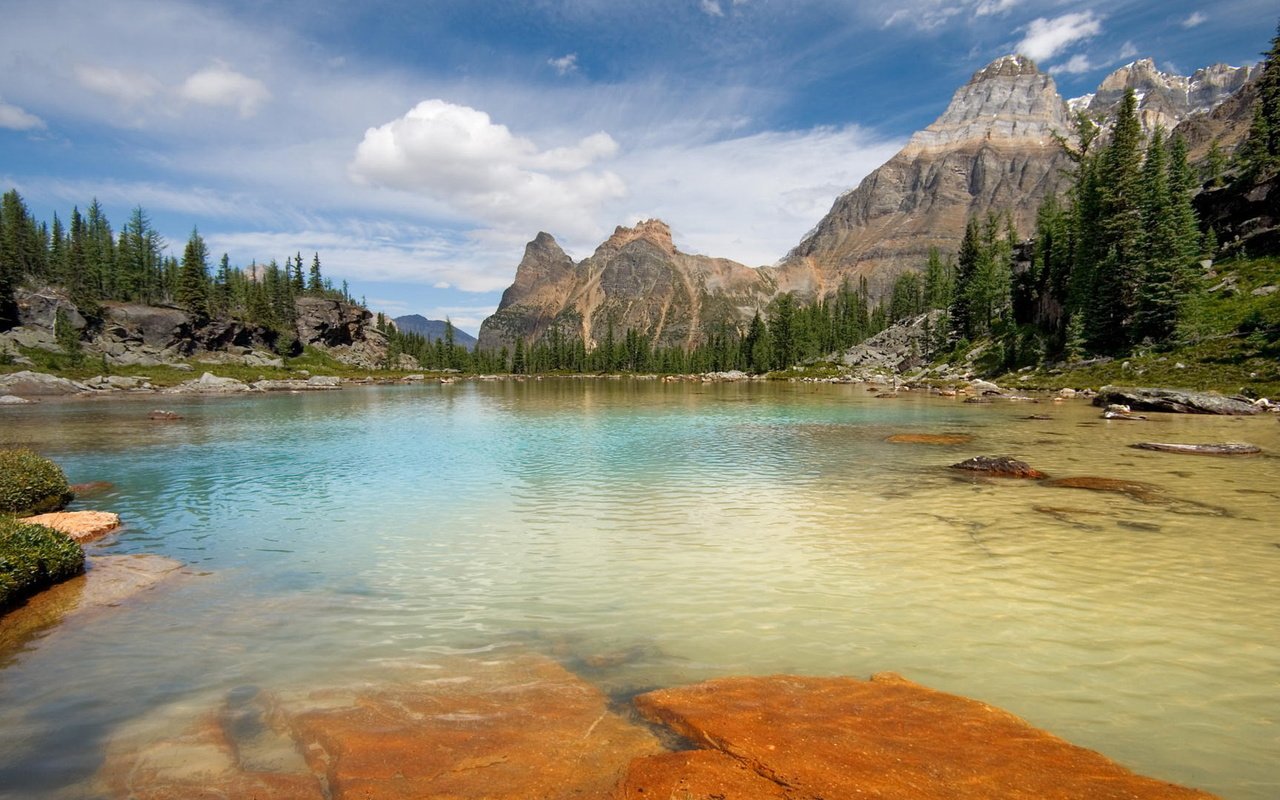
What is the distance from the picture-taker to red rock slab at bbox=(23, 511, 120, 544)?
16719 millimetres

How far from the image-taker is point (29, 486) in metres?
19.4

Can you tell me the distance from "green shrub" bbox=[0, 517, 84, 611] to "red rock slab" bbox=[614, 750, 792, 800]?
13.3 m

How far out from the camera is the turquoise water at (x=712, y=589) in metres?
8.20

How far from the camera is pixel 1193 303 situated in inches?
2520

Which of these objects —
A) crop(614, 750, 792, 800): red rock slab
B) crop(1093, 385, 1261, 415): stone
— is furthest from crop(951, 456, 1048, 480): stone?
crop(1093, 385, 1261, 415): stone

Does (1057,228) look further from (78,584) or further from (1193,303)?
(78,584)

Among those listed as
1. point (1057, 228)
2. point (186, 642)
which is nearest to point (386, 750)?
point (186, 642)

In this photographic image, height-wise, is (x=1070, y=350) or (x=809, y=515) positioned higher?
(x=1070, y=350)

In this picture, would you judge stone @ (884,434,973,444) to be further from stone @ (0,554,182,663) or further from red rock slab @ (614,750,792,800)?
stone @ (0,554,182,663)

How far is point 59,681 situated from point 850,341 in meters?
183

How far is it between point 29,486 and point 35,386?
92.3 m

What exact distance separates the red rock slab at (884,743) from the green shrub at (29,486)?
22.3 m

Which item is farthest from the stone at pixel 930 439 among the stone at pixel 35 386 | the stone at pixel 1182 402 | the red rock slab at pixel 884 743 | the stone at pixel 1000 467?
the stone at pixel 35 386

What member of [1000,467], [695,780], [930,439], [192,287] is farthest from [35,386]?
[695,780]
